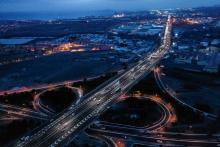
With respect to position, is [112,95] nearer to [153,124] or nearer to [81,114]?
[81,114]

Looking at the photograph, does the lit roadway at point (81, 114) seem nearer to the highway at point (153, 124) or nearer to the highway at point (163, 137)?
the highway at point (153, 124)

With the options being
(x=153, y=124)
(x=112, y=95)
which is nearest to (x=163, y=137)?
(x=153, y=124)

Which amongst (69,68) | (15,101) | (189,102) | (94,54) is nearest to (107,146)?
(189,102)

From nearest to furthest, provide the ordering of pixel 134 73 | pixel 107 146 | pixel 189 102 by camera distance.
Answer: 1. pixel 107 146
2. pixel 189 102
3. pixel 134 73

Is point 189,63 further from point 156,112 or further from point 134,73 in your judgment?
point 156,112

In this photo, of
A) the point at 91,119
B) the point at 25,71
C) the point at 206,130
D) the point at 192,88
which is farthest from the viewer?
the point at 25,71

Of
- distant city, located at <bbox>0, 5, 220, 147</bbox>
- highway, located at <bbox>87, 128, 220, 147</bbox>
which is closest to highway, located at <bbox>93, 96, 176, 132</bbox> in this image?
distant city, located at <bbox>0, 5, 220, 147</bbox>

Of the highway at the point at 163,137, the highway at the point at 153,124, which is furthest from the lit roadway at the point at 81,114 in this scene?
the highway at the point at 163,137
